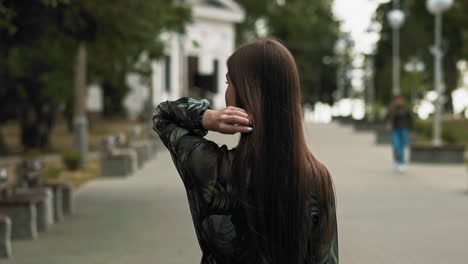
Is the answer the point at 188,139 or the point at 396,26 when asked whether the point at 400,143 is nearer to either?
the point at 396,26

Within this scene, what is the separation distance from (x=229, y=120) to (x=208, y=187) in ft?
0.72

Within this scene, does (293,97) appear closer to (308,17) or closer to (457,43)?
(457,43)

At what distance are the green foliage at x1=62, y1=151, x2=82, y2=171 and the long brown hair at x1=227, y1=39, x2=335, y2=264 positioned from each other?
58.9ft

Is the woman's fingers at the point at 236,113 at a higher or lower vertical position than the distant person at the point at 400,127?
higher

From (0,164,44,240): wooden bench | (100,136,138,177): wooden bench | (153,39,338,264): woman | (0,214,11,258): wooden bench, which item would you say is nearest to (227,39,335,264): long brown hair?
(153,39,338,264): woman

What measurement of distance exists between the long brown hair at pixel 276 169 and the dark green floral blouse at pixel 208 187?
0.14 feet

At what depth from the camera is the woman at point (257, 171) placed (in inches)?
97.3

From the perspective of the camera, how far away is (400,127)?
1864cm

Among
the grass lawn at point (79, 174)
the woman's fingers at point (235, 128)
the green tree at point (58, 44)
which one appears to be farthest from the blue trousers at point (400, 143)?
the woman's fingers at point (235, 128)

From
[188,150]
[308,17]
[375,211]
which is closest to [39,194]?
[375,211]

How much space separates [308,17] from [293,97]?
281 feet

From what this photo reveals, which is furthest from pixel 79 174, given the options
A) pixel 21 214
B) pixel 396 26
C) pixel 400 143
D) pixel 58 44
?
pixel 396 26

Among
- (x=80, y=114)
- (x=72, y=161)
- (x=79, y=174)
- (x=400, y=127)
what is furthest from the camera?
(x=80, y=114)

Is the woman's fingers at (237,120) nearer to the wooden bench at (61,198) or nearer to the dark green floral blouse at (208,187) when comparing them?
the dark green floral blouse at (208,187)
